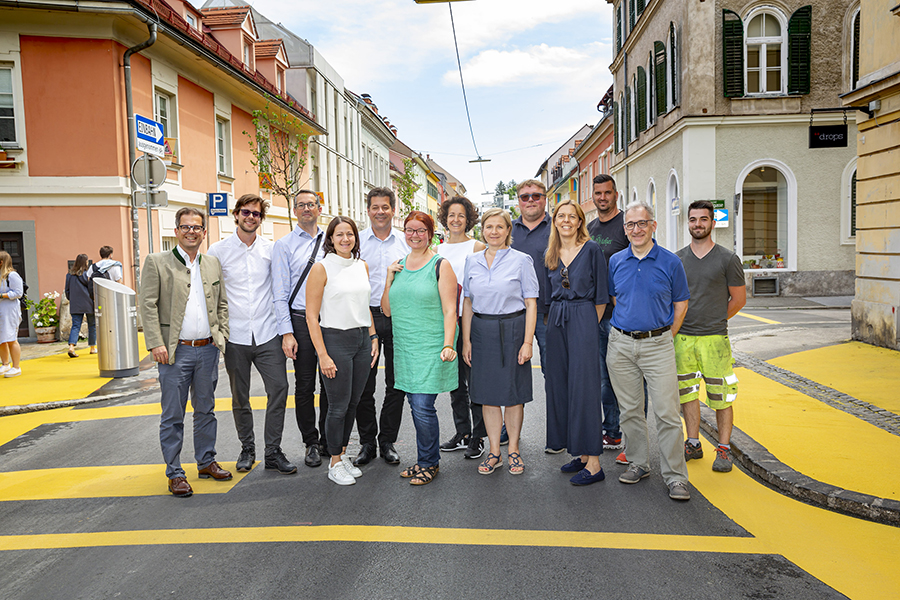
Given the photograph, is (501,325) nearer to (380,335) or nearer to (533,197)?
(380,335)

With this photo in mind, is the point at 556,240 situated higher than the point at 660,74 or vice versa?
the point at 660,74

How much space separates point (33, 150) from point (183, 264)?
38.7ft

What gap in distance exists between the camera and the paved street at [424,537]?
3295 millimetres

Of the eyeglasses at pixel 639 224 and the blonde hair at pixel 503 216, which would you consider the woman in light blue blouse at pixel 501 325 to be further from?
the eyeglasses at pixel 639 224

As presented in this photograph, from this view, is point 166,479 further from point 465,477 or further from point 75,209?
point 75,209

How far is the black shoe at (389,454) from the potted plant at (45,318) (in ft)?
36.0

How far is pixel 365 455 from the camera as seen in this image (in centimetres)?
545

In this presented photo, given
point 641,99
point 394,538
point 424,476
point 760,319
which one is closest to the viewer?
point 394,538

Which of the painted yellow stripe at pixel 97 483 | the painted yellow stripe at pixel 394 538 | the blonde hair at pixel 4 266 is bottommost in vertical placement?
the painted yellow stripe at pixel 97 483

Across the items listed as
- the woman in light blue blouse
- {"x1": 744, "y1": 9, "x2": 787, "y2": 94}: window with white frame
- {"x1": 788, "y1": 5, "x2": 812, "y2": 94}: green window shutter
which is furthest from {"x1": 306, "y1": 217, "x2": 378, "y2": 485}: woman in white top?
{"x1": 788, "y1": 5, "x2": 812, "y2": 94}: green window shutter

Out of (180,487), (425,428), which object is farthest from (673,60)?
(180,487)

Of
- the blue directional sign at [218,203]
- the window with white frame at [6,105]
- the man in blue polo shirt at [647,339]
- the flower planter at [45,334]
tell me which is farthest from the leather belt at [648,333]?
the blue directional sign at [218,203]

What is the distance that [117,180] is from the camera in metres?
14.2

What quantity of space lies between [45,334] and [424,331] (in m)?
11.8
